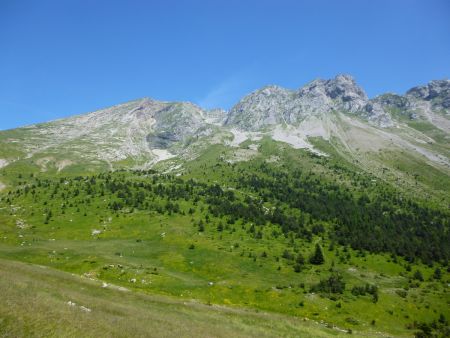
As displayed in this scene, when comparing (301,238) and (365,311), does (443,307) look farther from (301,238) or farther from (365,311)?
(301,238)

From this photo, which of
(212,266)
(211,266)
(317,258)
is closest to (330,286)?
(317,258)

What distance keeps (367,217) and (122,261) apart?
445ft

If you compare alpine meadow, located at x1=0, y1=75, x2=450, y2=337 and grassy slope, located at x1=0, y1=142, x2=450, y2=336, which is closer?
alpine meadow, located at x1=0, y1=75, x2=450, y2=337

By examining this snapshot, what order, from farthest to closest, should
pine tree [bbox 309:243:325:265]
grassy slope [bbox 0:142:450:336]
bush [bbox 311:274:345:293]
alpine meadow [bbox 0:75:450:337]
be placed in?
pine tree [bbox 309:243:325:265] < bush [bbox 311:274:345:293] < grassy slope [bbox 0:142:450:336] < alpine meadow [bbox 0:75:450:337]

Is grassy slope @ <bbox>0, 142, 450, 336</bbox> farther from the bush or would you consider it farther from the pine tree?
the pine tree

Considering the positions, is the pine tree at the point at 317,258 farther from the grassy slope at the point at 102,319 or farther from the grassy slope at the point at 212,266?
the grassy slope at the point at 102,319

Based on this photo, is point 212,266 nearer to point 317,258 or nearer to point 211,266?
point 211,266

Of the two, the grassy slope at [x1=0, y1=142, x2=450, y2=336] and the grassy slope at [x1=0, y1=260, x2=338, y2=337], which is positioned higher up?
the grassy slope at [x1=0, y1=260, x2=338, y2=337]

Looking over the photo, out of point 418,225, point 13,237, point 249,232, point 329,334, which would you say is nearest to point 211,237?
point 249,232

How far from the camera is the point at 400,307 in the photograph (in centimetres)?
6306

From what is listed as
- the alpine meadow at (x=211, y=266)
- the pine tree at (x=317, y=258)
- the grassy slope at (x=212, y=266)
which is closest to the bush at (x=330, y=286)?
the alpine meadow at (x=211, y=266)

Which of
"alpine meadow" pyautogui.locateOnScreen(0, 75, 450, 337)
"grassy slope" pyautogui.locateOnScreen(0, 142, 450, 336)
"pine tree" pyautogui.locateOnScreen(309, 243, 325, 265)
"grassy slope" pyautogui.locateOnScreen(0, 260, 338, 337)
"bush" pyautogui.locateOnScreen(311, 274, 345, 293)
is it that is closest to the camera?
"grassy slope" pyautogui.locateOnScreen(0, 260, 338, 337)

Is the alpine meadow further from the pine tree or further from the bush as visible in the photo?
the bush

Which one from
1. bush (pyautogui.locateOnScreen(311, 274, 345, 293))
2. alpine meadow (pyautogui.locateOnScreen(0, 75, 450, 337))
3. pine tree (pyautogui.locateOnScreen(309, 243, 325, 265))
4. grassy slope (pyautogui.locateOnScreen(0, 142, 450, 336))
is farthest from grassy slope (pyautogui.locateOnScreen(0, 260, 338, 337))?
pine tree (pyautogui.locateOnScreen(309, 243, 325, 265))
